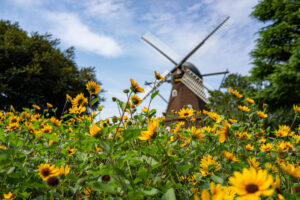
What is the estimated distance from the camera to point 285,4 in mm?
13844

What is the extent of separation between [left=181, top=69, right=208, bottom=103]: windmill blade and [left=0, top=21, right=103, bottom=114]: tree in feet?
26.1

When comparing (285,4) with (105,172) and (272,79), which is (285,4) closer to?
(272,79)

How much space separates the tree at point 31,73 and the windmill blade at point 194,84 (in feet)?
26.1

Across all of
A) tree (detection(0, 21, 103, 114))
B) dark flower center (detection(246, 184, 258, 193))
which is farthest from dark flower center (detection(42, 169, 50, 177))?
tree (detection(0, 21, 103, 114))

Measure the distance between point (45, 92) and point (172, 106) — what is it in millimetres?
10372

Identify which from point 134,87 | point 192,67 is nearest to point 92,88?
point 134,87

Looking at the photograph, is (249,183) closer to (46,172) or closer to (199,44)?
(46,172)

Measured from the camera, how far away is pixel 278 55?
13984 millimetres

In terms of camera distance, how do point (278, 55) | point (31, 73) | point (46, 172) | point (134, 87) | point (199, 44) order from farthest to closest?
point (199, 44) → point (278, 55) → point (31, 73) → point (134, 87) → point (46, 172)

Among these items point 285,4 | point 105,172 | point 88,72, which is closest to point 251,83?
point 285,4

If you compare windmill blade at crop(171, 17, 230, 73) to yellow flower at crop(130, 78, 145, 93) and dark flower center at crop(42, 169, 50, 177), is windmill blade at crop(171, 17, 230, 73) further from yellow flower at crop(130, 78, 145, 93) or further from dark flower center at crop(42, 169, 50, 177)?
dark flower center at crop(42, 169, 50, 177)

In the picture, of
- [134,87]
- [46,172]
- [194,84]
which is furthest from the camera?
[194,84]

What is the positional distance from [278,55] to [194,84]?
6278mm

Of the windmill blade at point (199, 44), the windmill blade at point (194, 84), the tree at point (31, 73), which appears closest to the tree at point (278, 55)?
the windmill blade at point (199, 44)
